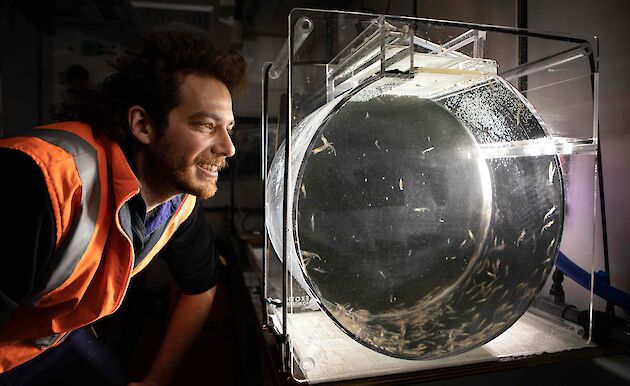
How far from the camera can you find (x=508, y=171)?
2.99 feet

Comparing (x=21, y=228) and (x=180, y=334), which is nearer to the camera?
(x=21, y=228)

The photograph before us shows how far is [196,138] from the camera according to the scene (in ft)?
3.68

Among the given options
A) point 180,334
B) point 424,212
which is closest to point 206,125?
point 424,212

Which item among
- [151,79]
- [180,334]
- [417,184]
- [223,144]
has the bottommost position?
[180,334]

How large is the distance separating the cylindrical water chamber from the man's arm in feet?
2.22

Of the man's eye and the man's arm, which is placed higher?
the man's eye

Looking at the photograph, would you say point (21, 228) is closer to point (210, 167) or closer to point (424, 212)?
point (210, 167)

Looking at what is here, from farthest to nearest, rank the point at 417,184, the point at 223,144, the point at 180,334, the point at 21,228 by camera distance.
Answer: the point at 180,334 < the point at 223,144 < the point at 417,184 < the point at 21,228

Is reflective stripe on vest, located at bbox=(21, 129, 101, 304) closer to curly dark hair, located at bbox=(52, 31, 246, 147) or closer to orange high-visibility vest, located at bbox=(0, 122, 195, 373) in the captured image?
orange high-visibility vest, located at bbox=(0, 122, 195, 373)

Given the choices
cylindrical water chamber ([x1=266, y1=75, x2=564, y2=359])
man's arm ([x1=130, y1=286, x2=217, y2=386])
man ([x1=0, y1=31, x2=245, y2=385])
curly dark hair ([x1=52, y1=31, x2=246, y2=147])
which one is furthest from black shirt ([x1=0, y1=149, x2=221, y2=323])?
man's arm ([x1=130, y1=286, x2=217, y2=386])

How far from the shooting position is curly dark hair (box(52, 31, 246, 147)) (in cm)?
116

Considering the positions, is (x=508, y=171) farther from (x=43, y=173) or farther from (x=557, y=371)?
(x=43, y=173)

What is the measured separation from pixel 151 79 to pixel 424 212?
2.82ft

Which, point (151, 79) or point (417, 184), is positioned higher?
point (151, 79)
